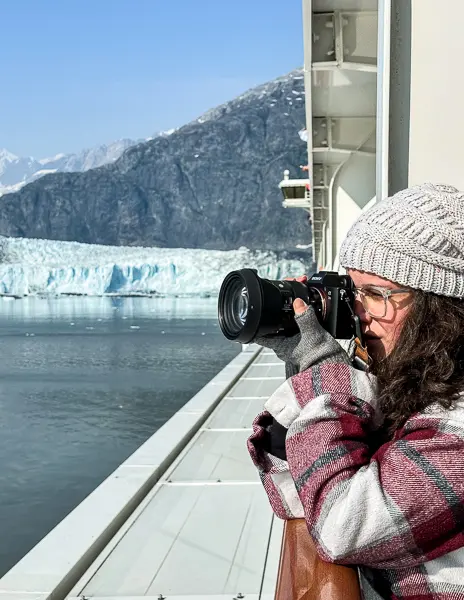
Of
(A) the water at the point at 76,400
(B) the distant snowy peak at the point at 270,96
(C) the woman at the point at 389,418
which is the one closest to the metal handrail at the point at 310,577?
(C) the woman at the point at 389,418

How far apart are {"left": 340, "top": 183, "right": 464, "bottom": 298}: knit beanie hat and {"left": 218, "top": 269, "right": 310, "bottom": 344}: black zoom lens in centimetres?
12

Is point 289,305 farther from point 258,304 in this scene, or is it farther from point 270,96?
point 270,96

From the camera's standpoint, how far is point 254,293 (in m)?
0.84

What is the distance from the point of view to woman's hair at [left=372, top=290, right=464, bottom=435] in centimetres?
72

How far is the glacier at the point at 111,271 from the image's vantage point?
110ft

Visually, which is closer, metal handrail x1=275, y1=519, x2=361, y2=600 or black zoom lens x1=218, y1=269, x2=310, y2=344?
metal handrail x1=275, y1=519, x2=361, y2=600

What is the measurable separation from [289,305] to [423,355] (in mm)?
A: 174

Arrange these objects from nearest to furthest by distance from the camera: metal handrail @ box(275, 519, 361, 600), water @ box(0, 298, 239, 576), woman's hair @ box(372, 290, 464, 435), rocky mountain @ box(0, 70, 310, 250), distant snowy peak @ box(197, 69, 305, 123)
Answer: metal handrail @ box(275, 519, 361, 600)
woman's hair @ box(372, 290, 464, 435)
water @ box(0, 298, 239, 576)
rocky mountain @ box(0, 70, 310, 250)
distant snowy peak @ box(197, 69, 305, 123)

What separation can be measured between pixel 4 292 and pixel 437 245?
3772 centimetres

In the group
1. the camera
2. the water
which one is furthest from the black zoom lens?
the water

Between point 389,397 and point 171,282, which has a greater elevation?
point 389,397

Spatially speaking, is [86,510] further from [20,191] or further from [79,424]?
[20,191]

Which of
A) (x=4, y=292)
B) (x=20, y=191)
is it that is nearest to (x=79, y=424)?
(x=4, y=292)

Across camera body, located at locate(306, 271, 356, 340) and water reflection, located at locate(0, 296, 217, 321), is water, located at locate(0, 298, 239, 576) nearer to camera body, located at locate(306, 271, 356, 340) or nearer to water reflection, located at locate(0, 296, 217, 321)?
camera body, located at locate(306, 271, 356, 340)
